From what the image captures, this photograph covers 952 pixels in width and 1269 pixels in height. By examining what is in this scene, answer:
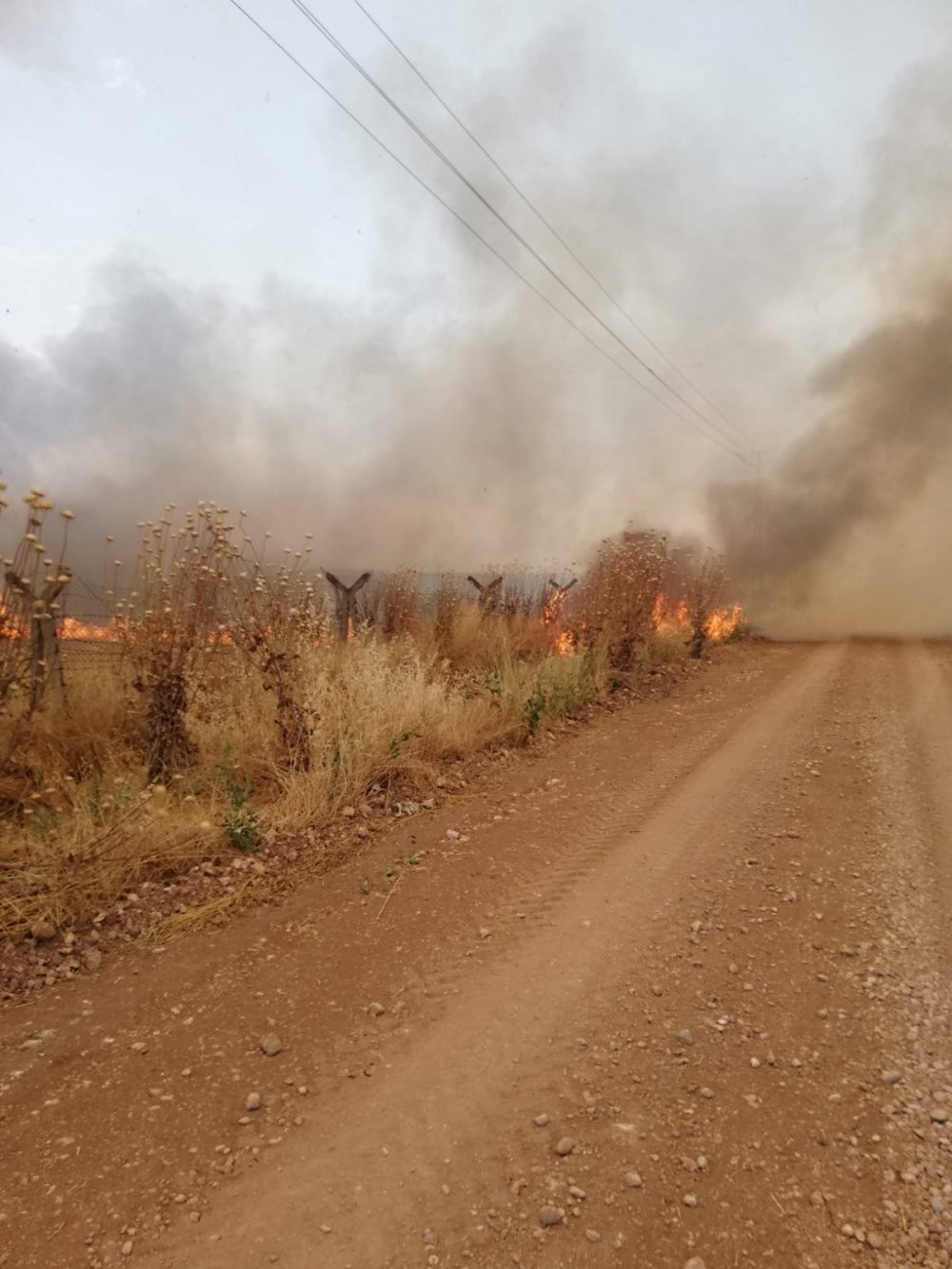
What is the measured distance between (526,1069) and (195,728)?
4.23 meters

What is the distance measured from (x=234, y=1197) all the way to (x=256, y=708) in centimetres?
424

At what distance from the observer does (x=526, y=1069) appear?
272 cm

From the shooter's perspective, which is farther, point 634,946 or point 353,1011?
point 634,946

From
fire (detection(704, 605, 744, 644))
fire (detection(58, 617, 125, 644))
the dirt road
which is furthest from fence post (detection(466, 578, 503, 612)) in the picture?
the dirt road

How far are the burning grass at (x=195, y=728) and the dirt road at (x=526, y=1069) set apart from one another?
0.77 meters

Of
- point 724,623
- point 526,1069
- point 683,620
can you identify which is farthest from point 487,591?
point 526,1069

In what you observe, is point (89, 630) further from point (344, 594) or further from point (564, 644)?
point (564, 644)

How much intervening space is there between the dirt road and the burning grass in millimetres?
771

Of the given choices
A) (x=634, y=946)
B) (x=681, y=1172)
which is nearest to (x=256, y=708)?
(x=634, y=946)

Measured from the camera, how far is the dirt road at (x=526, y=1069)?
2.09 meters

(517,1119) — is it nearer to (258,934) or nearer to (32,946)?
(258,934)

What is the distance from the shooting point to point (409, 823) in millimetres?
5207

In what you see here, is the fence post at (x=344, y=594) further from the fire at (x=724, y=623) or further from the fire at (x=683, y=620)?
the fire at (x=724, y=623)

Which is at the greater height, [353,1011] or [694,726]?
[694,726]
